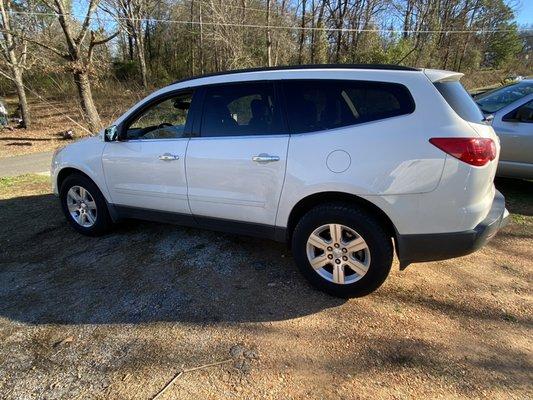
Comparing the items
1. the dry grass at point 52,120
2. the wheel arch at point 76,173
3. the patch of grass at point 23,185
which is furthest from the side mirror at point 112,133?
the dry grass at point 52,120

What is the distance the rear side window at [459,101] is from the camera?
297 cm

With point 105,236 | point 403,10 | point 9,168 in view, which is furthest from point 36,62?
point 403,10

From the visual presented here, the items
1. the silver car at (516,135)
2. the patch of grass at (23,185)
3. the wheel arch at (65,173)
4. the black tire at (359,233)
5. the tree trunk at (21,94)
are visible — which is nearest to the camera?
the black tire at (359,233)

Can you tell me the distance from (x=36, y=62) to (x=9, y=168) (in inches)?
331

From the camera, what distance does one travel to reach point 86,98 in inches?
574

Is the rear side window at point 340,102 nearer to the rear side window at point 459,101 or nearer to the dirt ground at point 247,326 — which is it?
the rear side window at point 459,101

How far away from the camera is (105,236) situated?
484 cm

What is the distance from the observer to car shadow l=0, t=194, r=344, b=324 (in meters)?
3.27

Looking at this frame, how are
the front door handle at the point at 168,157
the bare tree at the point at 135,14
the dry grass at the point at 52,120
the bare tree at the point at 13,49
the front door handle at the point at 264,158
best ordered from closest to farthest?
the front door handle at the point at 264,158, the front door handle at the point at 168,157, the dry grass at the point at 52,120, the bare tree at the point at 13,49, the bare tree at the point at 135,14

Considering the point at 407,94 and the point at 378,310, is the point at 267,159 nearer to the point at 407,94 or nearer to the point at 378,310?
the point at 407,94

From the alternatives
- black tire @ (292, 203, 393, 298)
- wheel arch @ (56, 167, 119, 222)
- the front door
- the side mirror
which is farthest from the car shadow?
the side mirror

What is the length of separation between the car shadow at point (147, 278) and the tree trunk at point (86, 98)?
1060 centimetres

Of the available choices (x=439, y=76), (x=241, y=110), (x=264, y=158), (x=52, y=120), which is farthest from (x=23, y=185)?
(x=52, y=120)

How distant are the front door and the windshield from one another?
15.6 feet
